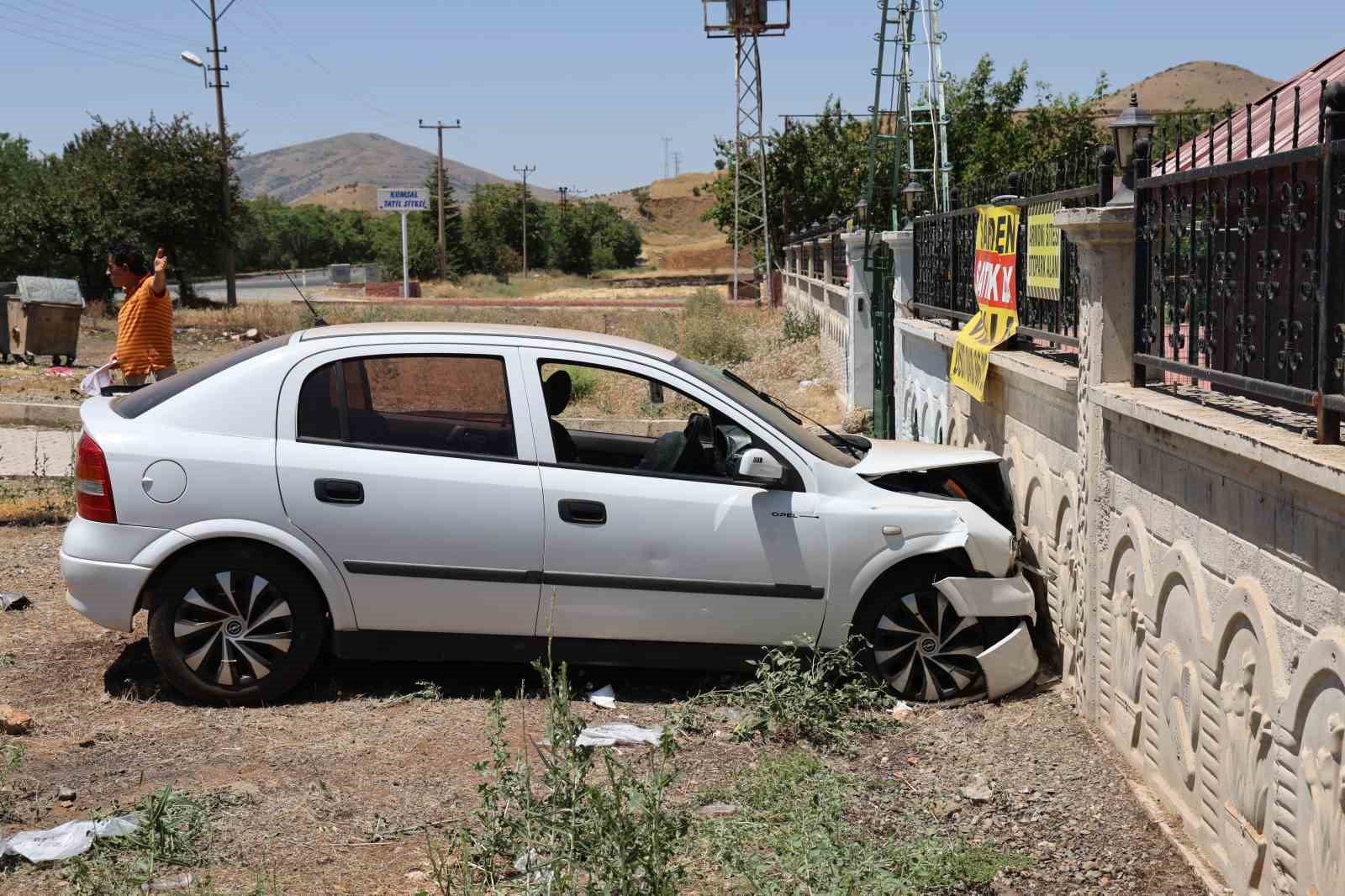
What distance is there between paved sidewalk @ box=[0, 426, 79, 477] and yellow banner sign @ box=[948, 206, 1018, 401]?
7.57m

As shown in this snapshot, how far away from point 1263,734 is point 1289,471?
0.85m

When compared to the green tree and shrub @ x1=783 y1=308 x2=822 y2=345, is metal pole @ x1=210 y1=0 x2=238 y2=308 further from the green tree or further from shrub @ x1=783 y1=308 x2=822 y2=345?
shrub @ x1=783 y1=308 x2=822 y2=345

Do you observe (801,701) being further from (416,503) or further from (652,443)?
(416,503)

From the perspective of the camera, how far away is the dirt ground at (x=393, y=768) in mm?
4398

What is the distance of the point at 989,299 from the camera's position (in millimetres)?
8250

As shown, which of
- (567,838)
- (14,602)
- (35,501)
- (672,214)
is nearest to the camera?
(567,838)

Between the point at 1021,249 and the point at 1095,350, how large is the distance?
7.01ft

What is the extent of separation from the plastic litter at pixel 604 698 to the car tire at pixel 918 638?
1.16 meters

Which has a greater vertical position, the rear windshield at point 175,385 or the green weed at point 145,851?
the rear windshield at point 175,385

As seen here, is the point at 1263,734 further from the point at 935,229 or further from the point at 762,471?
the point at 935,229

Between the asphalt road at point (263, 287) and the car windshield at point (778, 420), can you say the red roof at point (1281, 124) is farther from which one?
the asphalt road at point (263, 287)

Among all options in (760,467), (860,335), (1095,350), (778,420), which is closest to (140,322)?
(778,420)

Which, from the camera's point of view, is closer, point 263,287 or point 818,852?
point 818,852

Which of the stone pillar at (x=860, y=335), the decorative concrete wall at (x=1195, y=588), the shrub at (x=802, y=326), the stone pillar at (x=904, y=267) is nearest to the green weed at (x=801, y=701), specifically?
the decorative concrete wall at (x=1195, y=588)
